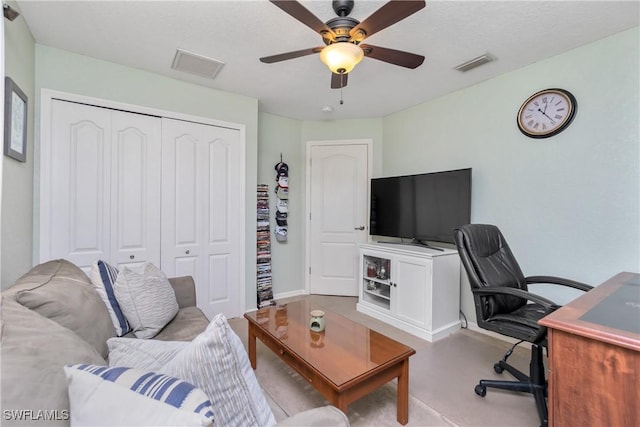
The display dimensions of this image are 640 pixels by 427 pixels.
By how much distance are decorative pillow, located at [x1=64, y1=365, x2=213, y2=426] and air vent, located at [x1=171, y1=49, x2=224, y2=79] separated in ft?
7.97

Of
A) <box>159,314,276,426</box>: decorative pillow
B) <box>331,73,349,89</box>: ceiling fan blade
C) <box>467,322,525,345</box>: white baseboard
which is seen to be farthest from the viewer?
<box>467,322,525,345</box>: white baseboard

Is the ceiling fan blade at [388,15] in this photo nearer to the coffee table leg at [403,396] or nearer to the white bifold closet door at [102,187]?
the coffee table leg at [403,396]

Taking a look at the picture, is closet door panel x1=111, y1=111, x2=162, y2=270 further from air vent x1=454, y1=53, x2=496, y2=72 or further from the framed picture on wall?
air vent x1=454, y1=53, x2=496, y2=72

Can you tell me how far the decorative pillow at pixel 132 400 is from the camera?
1.76 feet

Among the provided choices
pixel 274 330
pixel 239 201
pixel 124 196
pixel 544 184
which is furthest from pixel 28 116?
pixel 544 184

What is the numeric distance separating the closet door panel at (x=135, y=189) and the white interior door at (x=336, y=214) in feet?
6.48

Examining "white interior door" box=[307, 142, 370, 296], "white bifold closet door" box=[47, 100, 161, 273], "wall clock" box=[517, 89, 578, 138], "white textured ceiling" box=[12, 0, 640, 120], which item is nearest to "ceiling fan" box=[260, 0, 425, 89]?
"white textured ceiling" box=[12, 0, 640, 120]

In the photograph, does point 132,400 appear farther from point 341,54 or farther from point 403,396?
point 341,54

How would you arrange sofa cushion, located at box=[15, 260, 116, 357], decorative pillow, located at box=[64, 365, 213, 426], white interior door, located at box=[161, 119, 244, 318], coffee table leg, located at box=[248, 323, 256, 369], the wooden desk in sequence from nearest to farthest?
decorative pillow, located at box=[64, 365, 213, 426]
the wooden desk
sofa cushion, located at box=[15, 260, 116, 357]
coffee table leg, located at box=[248, 323, 256, 369]
white interior door, located at box=[161, 119, 244, 318]

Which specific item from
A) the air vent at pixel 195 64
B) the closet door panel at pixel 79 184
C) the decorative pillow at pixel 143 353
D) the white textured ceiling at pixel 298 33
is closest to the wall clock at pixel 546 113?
the white textured ceiling at pixel 298 33

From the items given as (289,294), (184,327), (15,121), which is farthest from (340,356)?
(289,294)

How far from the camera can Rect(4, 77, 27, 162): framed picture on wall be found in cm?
161

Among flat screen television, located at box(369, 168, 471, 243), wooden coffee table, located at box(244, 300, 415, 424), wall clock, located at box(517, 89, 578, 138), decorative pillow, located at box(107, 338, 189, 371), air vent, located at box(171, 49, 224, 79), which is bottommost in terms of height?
wooden coffee table, located at box(244, 300, 415, 424)

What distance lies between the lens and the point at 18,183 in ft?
6.16
